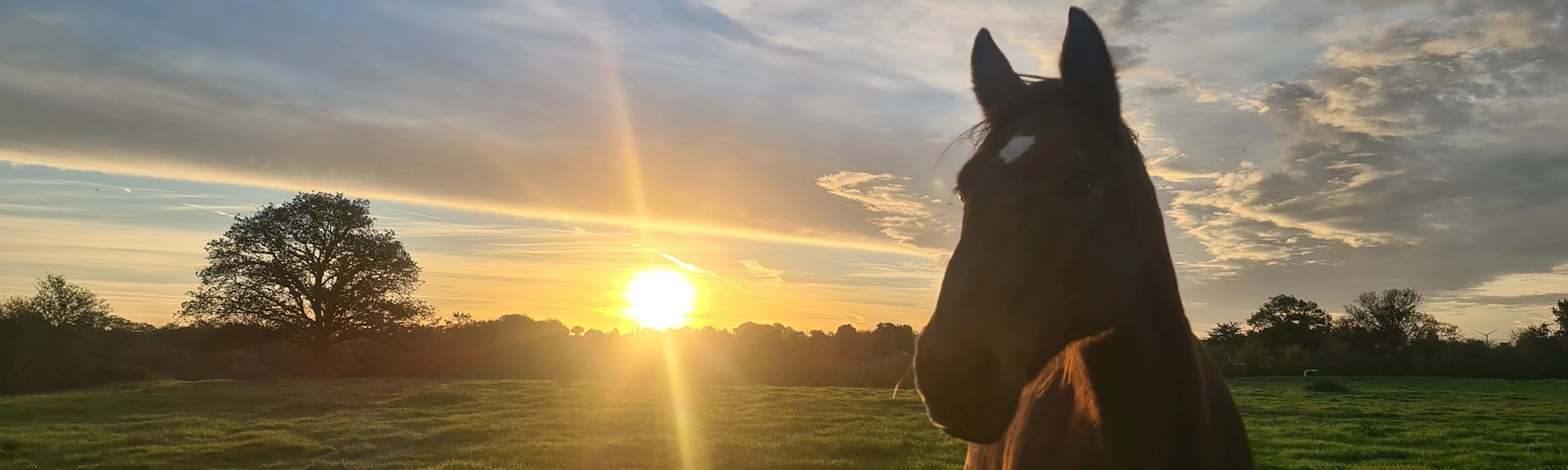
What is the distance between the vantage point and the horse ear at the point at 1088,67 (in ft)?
7.91

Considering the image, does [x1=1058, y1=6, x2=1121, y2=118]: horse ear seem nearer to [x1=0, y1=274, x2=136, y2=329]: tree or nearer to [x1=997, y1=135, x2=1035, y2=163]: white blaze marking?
[x1=997, y1=135, x2=1035, y2=163]: white blaze marking

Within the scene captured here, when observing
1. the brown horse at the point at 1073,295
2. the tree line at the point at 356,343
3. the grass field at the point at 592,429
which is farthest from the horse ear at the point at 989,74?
the tree line at the point at 356,343

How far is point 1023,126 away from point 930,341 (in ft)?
2.82

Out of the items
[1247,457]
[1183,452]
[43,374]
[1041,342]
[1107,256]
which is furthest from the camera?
[43,374]

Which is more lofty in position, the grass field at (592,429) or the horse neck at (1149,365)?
the horse neck at (1149,365)

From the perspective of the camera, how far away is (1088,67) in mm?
2418

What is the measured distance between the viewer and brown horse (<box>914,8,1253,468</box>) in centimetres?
192

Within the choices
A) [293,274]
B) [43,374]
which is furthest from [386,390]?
[43,374]

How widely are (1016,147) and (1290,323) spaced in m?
68.8

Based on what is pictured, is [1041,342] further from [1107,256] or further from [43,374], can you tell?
[43,374]

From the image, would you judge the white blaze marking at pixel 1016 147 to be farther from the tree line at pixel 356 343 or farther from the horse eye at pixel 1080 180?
the tree line at pixel 356 343

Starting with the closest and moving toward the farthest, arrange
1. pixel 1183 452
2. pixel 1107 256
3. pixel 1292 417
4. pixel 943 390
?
1. pixel 943 390
2. pixel 1107 256
3. pixel 1183 452
4. pixel 1292 417

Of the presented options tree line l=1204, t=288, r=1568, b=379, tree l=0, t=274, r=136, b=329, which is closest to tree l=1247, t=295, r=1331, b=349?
tree line l=1204, t=288, r=1568, b=379

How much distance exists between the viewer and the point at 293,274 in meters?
31.1
